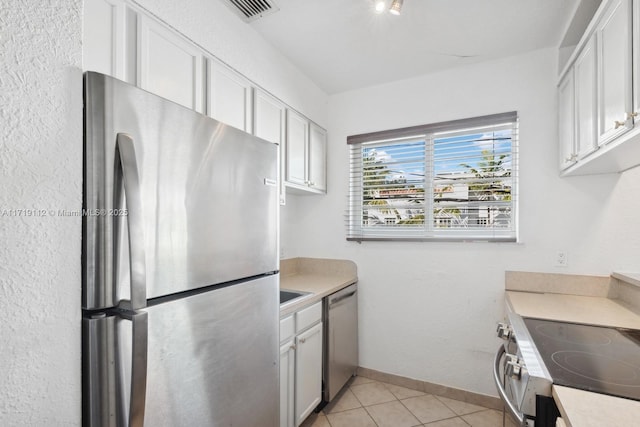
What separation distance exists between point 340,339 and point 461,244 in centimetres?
114

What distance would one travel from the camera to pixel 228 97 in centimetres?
166

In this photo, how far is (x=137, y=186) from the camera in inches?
31.1

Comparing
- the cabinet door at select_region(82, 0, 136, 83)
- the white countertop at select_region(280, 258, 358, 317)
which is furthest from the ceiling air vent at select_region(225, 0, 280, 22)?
the white countertop at select_region(280, 258, 358, 317)

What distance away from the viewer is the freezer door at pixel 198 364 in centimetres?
76

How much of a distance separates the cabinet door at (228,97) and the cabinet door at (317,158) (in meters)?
0.79

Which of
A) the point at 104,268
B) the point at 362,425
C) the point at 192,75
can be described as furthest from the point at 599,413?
the point at 192,75

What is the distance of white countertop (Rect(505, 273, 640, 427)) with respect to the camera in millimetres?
755

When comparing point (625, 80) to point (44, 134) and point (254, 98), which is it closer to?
point (254, 98)

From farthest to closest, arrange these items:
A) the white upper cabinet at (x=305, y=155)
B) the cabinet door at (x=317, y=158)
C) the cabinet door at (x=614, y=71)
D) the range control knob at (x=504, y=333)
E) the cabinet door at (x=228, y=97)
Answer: the cabinet door at (x=317, y=158), the white upper cabinet at (x=305, y=155), the cabinet door at (x=228, y=97), the range control knob at (x=504, y=333), the cabinet door at (x=614, y=71)

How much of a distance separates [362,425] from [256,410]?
105cm

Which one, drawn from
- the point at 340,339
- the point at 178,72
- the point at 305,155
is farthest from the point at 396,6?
the point at 340,339

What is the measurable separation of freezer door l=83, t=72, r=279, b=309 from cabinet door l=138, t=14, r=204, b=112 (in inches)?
16.2

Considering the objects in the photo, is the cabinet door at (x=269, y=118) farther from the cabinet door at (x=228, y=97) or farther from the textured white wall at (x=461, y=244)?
the textured white wall at (x=461, y=244)

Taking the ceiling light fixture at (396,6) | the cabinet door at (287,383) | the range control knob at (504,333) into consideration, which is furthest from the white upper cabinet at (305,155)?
the range control knob at (504,333)
